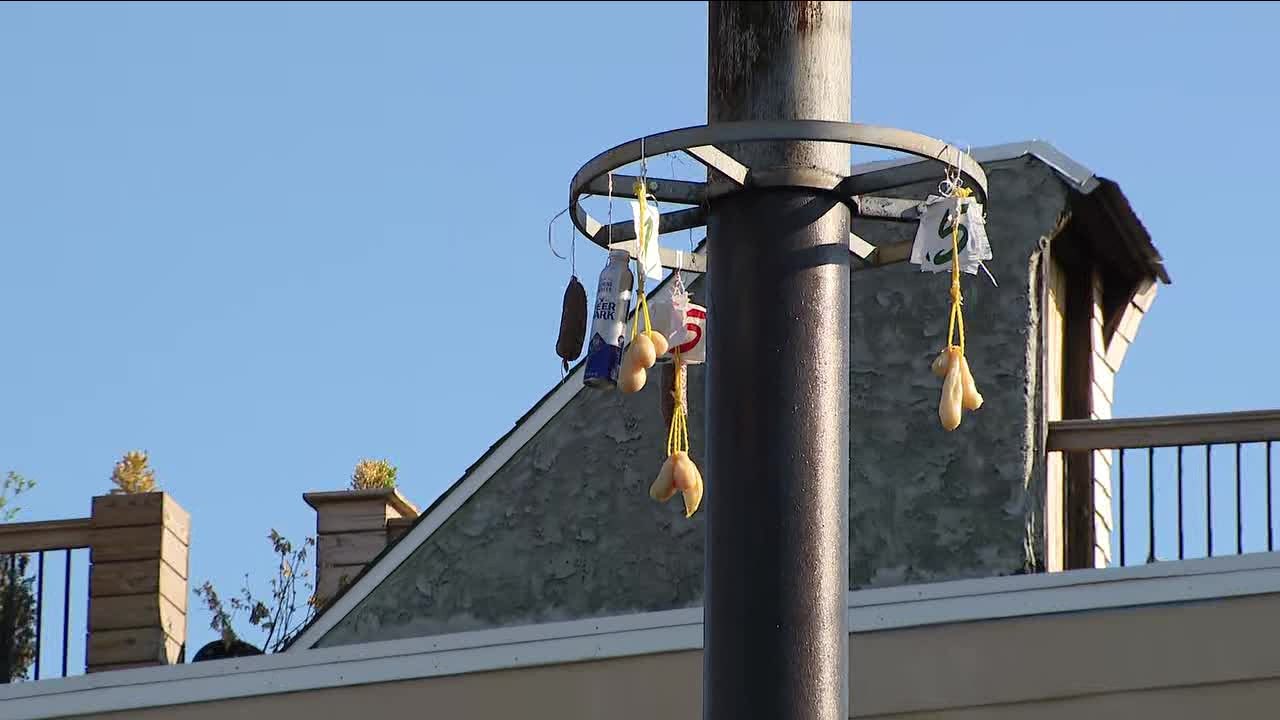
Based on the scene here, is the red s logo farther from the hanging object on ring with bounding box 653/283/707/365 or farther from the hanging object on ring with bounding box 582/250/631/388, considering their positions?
the hanging object on ring with bounding box 582/250/631/388

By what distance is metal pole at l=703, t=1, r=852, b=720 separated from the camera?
4.53 m

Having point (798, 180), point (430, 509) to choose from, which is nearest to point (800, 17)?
point (798, 180)

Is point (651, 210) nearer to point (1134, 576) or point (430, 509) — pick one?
point (1134, 576)

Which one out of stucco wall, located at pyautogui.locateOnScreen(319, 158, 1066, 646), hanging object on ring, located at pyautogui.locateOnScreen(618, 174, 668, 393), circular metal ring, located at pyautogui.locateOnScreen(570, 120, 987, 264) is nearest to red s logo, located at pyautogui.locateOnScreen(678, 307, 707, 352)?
hanging object on ring, located at pyautogui.locateOnScreen(618, 174, 668, 393)

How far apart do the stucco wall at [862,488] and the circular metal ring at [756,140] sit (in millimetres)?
4563

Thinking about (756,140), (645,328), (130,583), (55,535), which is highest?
(756,140)

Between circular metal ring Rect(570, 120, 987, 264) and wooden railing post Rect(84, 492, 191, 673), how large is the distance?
5967 millimetres

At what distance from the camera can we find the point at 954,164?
4.90m

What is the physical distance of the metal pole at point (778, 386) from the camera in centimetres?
453

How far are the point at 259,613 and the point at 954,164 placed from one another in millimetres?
→ 7875

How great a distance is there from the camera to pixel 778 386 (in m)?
4.64

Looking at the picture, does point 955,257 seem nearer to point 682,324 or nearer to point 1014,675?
point 682,324

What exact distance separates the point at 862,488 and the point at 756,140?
5.04 m

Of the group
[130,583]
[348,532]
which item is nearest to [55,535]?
[130,583]
